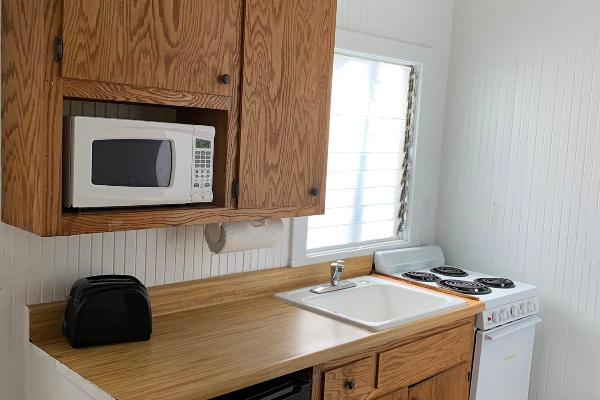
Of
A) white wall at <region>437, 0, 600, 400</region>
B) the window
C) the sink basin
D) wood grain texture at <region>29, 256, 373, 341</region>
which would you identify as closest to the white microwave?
wood grain texture at <region>29, 256, 373, 341</region>

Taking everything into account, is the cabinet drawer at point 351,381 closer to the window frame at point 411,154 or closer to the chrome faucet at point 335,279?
the chrome faucet at point 335,279

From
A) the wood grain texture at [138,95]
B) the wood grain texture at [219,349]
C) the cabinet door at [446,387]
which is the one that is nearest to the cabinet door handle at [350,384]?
the wood grain texture at [219,349]

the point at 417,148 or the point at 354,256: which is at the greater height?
the point at 417,148

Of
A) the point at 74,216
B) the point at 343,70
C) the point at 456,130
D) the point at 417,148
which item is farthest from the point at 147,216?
the point at 456,130

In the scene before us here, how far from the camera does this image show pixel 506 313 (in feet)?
9.52

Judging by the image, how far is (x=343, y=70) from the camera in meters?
2.98

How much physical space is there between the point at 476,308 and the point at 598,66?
1.25 m

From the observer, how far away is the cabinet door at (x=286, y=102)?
2164 mm

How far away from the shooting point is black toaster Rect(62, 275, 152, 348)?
6.38 ft

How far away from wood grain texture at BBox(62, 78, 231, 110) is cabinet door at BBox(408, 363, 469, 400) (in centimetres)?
135

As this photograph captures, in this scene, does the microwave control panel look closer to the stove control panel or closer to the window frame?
the window frame

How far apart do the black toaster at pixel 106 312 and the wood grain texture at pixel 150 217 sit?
9.2 inches

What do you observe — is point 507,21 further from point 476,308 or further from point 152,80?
point 152,80

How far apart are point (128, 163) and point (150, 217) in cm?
17
